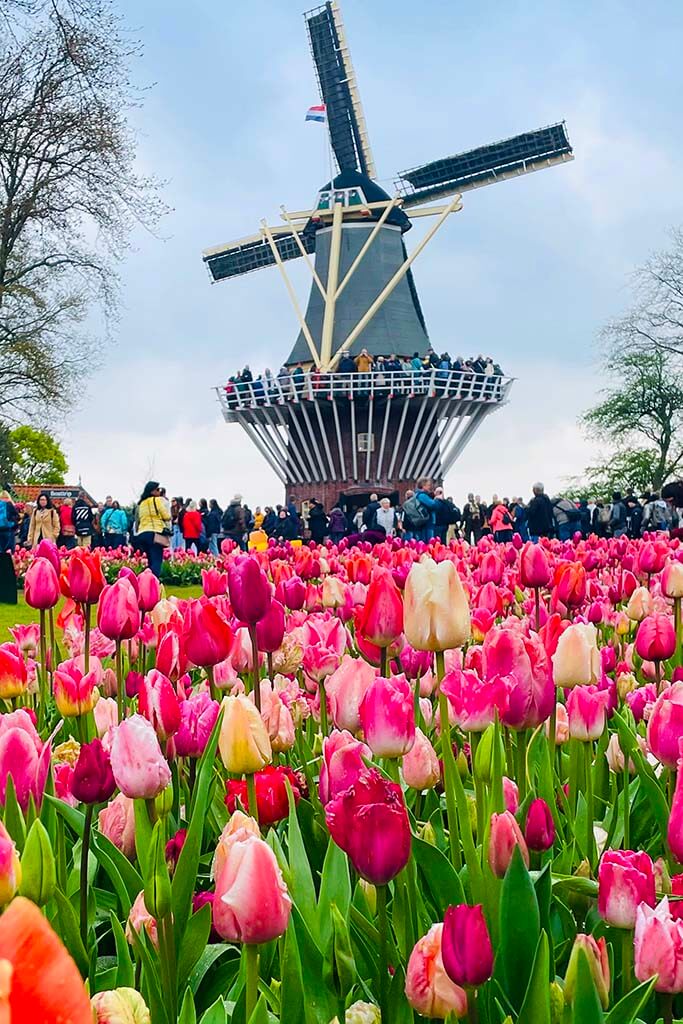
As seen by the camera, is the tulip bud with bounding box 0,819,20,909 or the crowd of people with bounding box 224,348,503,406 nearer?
the tulip bud with bounding box 0,819,20,909

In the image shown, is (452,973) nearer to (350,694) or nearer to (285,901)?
(285,901)

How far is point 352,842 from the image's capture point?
96 cm

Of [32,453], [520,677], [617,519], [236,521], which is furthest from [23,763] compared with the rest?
[32,453]

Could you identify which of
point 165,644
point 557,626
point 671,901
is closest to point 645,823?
point 557,626

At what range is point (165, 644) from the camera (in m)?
1.92

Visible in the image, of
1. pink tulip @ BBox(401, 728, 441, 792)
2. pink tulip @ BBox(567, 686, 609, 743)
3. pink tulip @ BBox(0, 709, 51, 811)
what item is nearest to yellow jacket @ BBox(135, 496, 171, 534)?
pink tulip @ BBox(567, 686, 609, 743)

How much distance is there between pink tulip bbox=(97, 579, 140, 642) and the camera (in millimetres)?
2136

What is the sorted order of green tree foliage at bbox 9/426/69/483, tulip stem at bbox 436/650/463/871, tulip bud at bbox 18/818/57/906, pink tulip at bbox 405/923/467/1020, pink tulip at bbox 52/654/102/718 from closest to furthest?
pink tulip at bbox 405/923/467/1020 → tulip bud at bbox 18/818/57/906 → tulip stem at bbox 436/650/463/871 → pink tulip at bbox 52/654/102/718 → green tree foliage at bbox 9/426/69/483

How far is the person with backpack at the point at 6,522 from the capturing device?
13730mm

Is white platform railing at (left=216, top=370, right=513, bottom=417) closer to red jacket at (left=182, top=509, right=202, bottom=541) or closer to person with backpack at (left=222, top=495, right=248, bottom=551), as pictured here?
person with backpack at (left=222, top=495, right=248, bottom=551)

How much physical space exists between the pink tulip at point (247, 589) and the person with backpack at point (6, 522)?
12.5 m

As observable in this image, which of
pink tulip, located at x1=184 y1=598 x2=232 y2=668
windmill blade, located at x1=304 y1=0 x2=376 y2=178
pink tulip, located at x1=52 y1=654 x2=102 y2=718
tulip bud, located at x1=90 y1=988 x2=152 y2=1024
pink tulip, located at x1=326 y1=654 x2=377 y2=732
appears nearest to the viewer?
tulip bud, located at x1=90 y1=988 x2=152 y2=1024

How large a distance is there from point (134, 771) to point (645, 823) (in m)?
1.00

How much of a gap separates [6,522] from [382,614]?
1275 centimetres
